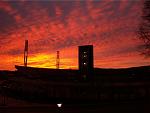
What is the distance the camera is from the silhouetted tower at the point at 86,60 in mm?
45231

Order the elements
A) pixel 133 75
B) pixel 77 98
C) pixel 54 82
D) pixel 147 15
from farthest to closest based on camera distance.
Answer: pixel 133 75 → pixel 54 82 → pixel 77 98 → pixel 147 15

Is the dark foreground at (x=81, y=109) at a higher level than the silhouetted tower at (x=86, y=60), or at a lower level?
lower

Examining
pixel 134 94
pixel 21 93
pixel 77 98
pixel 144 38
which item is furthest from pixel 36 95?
pixel 144 38

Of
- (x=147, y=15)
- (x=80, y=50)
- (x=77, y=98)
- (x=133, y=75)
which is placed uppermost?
(x=147, y=15)

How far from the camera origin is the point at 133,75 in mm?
53219

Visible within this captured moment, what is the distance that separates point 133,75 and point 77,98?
1370 centimetres

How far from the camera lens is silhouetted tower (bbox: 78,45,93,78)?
4523cm

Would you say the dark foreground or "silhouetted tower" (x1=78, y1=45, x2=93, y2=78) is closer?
the dark foreground

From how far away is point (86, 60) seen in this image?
149ft

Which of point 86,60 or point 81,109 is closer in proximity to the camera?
point 81,109

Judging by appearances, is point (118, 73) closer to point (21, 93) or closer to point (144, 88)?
point (144, 88)

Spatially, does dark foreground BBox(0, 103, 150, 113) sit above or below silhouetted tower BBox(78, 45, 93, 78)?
below

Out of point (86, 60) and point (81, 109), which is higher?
point (86, 60)

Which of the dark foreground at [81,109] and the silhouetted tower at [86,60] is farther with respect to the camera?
the silhouetted tower at [86,60]
